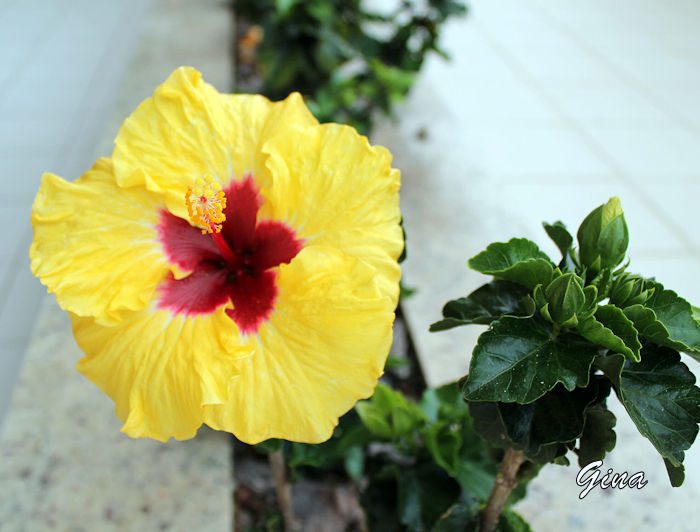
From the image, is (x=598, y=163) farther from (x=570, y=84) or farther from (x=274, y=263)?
(x=274, y=263)

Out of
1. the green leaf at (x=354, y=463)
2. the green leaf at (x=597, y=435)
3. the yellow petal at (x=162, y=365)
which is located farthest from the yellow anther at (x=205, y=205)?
the green leaf at (x=354, y=463)

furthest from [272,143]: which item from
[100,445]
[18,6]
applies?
[18,6]

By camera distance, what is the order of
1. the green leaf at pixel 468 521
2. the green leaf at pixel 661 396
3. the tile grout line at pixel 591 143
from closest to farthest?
the green leaf at pixel 661 396, the green leaf at pixel 468 521, the tile grout line at pixel 591 143

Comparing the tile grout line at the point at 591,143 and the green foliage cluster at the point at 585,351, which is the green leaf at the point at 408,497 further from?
the tile grout line at the point at 591,143

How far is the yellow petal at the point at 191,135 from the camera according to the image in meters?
0.81

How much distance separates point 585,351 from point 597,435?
0.44ft

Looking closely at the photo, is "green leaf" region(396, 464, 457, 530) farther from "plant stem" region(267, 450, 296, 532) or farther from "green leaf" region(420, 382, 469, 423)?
"plant stem" region(267, 450, 296, 532)

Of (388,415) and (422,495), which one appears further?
(388,415)

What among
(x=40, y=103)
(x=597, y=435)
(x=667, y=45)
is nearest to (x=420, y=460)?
(x=597, y=435)

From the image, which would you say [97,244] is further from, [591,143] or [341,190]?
[591,143]

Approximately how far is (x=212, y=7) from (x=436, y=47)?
7.21 feet

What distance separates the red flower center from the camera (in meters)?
0.80

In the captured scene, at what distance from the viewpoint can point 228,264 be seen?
0.87 meters

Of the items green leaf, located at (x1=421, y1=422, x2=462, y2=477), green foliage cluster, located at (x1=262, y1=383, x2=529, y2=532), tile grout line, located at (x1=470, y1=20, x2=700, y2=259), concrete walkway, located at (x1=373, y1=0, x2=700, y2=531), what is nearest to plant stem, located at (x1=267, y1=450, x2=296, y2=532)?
green foliage cluster, located at (x1=262, y1=383, x2=529, y2=532)
